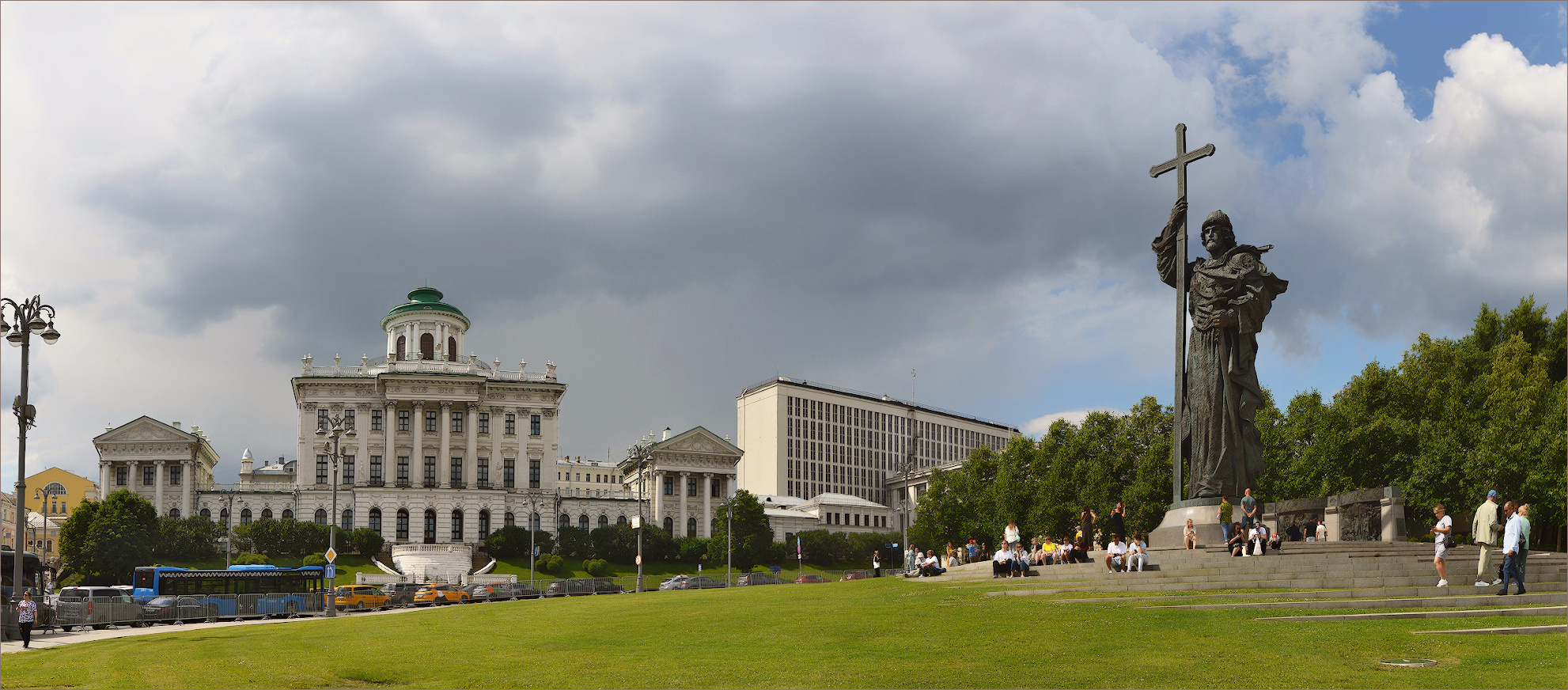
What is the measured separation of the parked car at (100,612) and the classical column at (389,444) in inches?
2466

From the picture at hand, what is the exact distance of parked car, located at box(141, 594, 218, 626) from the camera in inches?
1754

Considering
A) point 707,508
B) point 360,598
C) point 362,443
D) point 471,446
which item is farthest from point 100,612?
point 707,508

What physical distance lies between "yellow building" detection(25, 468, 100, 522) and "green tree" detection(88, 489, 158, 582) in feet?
258

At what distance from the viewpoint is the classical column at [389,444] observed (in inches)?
4213

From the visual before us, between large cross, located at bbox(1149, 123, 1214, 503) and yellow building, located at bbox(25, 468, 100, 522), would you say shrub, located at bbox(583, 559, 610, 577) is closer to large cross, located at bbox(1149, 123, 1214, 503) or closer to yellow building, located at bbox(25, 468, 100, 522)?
large cross, located at bbox(1149, 123, 1214, 503)

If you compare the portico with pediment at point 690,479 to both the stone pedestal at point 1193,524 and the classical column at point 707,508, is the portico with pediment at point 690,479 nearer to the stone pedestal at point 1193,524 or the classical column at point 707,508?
the classical column at point 707,508

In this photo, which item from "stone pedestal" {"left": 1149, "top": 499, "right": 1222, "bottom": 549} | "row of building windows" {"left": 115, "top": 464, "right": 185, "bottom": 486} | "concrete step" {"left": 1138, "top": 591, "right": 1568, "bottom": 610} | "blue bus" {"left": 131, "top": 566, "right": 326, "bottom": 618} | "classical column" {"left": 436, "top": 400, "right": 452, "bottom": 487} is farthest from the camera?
"classical column" {"left": 436, "top": 400, "right": 452, "bottom": 487}

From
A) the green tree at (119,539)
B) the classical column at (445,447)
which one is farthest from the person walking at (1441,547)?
the classical column at (445,447)

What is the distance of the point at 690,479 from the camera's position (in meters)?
117

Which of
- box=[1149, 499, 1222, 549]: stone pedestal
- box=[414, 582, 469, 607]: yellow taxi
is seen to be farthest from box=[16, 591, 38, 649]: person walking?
box=[414, 582, 469, 607]: yellow taxi

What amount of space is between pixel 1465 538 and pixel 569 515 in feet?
257

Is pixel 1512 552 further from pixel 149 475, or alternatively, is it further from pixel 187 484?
pixel 149 475

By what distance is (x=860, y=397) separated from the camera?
185 metres

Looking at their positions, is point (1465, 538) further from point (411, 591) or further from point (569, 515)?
point (569, 515)
